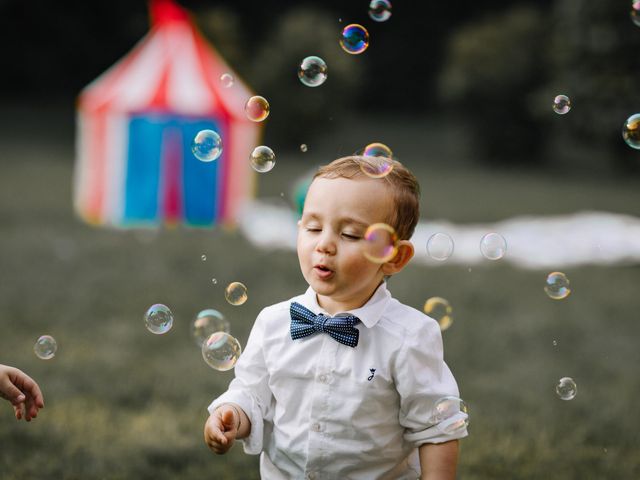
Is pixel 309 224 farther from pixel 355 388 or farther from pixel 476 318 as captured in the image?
pixel 476 318

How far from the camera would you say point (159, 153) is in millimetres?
7461

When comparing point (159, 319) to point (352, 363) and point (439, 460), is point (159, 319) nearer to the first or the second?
point (352, 363)

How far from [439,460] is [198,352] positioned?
7.05 feet

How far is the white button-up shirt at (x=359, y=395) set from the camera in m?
1.87

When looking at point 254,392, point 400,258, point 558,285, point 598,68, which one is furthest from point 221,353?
point 598,68

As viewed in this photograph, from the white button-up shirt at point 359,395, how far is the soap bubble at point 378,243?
0.48 feet

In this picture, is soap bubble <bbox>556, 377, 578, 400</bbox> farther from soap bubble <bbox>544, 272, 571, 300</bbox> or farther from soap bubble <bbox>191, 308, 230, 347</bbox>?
soap bubble <bbox>191, 308, 230, 347</bbox>

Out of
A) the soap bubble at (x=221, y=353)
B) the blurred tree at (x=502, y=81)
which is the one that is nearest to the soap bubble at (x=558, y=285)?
the soap bubble at (x=221, y=353)

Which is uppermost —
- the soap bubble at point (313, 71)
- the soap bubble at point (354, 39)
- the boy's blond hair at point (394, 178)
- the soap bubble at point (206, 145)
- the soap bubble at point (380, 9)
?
the soap bubble at point (380, 9)

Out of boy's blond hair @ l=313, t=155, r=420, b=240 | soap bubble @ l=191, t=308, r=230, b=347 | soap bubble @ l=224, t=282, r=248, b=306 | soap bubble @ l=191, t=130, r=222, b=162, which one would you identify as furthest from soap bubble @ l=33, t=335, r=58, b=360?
boy's blond hair @ l=313, t=155, r=420, b=240

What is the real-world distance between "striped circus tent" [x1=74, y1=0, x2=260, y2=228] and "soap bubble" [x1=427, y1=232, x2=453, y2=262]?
509 centimetres

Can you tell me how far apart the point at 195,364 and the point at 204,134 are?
52.9 inches

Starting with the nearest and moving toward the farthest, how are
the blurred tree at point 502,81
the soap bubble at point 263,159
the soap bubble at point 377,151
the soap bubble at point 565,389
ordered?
the soap bubble at point 377,151, the soap bubble at point 565,389, the soap bubble at point 263,159, the blurred tree at point 502,81

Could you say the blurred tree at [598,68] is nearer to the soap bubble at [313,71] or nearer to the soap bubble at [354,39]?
the soap bubble at [354,39]
